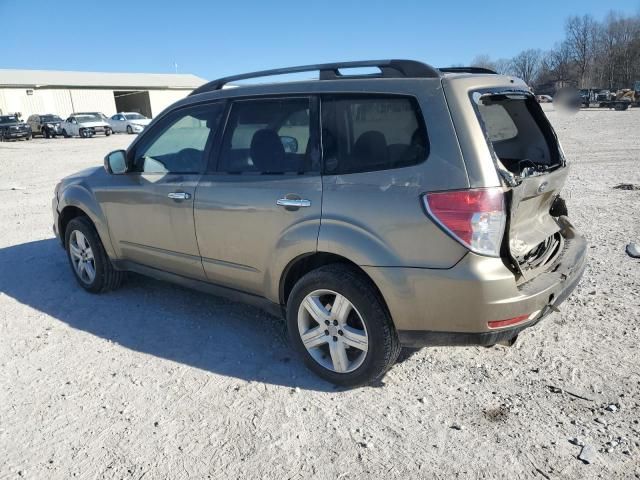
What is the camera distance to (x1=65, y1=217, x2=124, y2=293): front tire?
4605 millimetres

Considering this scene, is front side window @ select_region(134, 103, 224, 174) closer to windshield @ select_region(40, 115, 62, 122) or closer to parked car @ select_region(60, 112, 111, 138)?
parked car @ select_region(60, 112, 111, 138)

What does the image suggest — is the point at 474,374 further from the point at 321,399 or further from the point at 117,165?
the point at 117,165

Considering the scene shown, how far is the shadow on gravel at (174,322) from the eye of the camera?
11.2 feet

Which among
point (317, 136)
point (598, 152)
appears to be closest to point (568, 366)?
point (317, 136)

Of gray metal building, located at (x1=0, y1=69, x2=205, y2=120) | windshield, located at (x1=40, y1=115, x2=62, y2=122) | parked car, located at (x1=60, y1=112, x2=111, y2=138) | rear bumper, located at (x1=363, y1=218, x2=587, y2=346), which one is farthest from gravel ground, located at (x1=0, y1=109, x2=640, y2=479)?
gray metal building, located at (x1=0, y1=69, x2=205, y2=120)

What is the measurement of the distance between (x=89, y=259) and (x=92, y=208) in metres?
0.54

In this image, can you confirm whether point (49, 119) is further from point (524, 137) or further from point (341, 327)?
point (341, 327)

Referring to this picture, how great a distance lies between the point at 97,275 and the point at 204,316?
123 centimetres

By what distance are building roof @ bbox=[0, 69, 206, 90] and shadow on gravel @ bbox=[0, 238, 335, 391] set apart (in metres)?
46.3

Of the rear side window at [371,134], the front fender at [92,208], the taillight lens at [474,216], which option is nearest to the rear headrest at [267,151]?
the rear side window at [371,134]

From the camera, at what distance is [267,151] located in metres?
3.34

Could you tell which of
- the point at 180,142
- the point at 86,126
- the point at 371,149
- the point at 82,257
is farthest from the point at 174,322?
the point at 86,126

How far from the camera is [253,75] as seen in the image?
3.57 meters

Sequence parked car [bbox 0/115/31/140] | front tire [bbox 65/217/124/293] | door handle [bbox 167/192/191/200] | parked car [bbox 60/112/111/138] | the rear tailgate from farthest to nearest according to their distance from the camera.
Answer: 1. parked car [bbox 60/112/111/138]
2. parked car [bbox 0/115/31/140]
3. front tire [bbox 65/217/124/293]
4. door handle [bbox 167/192/191/200]
5. the rear tailgate
